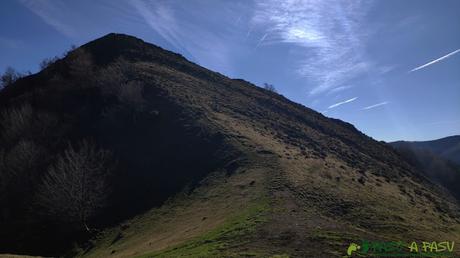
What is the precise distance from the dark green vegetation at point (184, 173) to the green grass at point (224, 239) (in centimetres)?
14

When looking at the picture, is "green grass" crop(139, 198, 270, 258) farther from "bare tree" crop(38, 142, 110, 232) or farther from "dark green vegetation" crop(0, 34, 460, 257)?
"bare tree" crop(38, 142, 110, 232)

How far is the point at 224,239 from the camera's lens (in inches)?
944

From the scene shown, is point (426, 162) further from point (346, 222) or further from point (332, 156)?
point (346, 222)

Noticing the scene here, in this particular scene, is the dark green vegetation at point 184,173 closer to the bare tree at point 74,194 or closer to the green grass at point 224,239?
the green grass at point 224,239

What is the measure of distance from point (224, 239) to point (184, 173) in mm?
28956

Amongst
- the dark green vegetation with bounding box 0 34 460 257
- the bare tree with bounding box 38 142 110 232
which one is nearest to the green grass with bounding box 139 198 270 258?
the dark green vegetation with bounding box 0 34 460 257

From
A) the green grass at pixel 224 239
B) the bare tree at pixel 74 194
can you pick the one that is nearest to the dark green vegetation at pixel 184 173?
the green grass at pixel 224 239

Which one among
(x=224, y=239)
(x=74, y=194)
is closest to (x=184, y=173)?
(x=74, y=194)

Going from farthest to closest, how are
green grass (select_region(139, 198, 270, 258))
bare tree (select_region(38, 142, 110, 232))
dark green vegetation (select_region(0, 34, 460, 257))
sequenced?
bare tree (select_region(38, 142, 110, 232)) → dark green vegetation (select_region(0, 34, 460, 257)) → green grass (select_region(139, 198, 270, 258))

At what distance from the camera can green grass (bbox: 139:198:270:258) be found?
2178 centimetres

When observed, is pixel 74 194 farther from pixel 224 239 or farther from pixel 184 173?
pixel 224 239

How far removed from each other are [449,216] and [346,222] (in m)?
21.8

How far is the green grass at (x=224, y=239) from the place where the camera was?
21.8 meters

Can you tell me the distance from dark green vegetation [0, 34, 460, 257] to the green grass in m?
0.14
